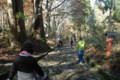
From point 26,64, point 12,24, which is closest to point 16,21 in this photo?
point 12,24

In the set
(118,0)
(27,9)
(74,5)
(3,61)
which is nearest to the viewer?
(3,61)

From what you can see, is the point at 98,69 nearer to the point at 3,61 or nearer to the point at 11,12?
the point at 3,61

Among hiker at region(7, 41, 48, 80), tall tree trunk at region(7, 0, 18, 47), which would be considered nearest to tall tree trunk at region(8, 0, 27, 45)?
A: tall tree trunk at region(7, 0, 18, 47)

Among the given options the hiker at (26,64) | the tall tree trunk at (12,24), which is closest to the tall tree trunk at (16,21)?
the tall tree trunk at (12,24)

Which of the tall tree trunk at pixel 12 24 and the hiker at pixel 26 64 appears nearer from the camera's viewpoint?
the hiker at pixel 26 64

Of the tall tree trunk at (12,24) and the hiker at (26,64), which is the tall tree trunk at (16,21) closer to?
the tall tree trunk at (12,24)

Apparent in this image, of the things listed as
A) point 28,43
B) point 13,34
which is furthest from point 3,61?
point 28,43

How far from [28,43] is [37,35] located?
16.5 meters

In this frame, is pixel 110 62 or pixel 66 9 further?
pixel 66 9

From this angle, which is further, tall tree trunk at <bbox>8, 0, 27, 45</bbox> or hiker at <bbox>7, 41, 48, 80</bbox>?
tall tree trunk at <bbox>8, 0, 27, 45</bbox>

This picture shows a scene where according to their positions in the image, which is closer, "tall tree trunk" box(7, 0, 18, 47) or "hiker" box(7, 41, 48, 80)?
"hiker" box(7, 41, 48, 80)

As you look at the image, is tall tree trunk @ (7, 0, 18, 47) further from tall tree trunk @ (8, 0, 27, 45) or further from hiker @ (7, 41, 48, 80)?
hiker @ (7, 41, 48, 80)

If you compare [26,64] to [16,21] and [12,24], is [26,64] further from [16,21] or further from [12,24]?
[16,21]

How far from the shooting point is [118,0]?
40281 mm
